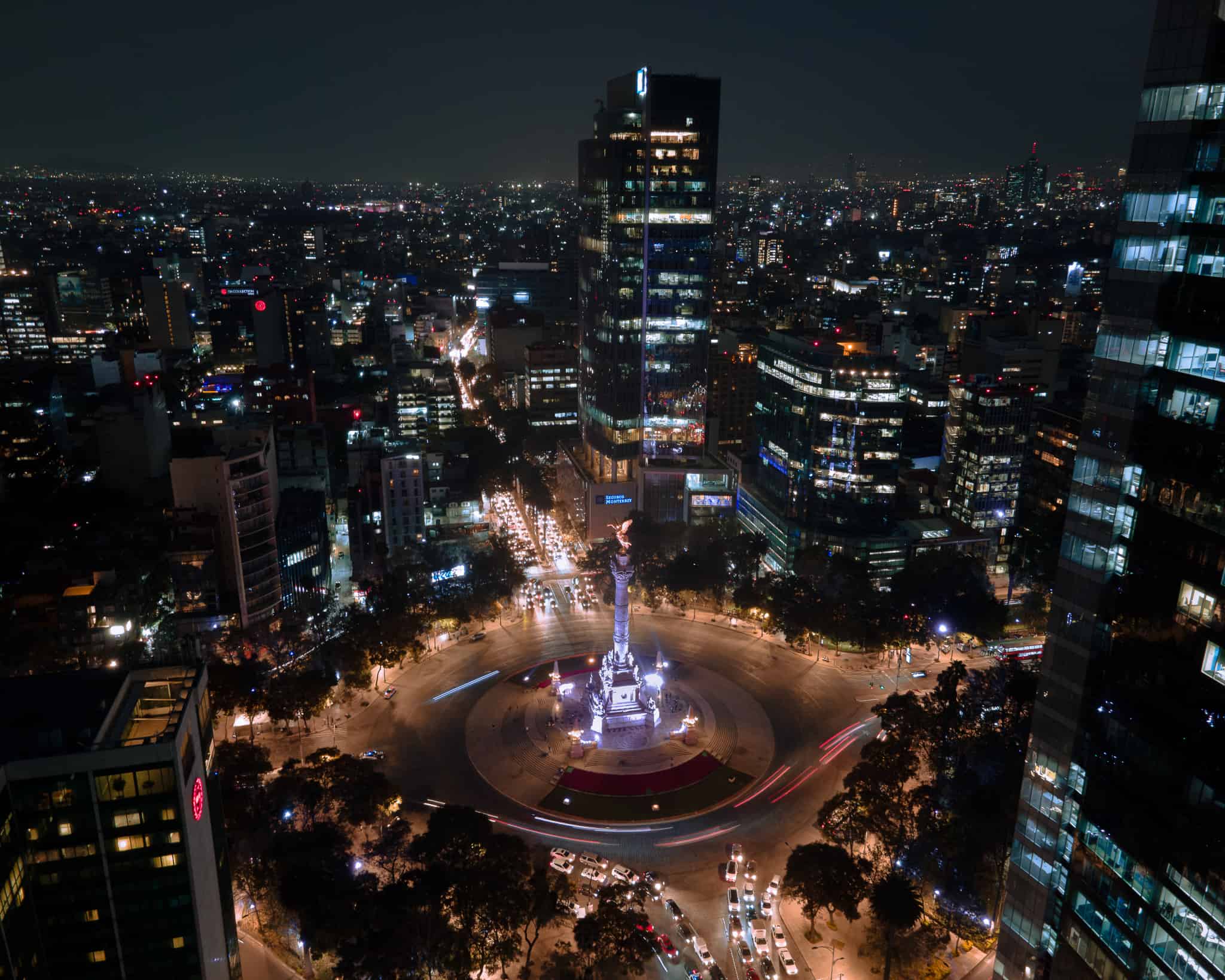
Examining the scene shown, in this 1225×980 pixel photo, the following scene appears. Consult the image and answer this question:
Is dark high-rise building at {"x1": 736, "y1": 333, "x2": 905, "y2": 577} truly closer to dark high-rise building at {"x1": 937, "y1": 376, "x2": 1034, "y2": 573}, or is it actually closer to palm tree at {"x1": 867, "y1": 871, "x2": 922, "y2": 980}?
dark high-rise building at {"x1": 937, "y1": 376, "x2": 1034, "y2": 573}

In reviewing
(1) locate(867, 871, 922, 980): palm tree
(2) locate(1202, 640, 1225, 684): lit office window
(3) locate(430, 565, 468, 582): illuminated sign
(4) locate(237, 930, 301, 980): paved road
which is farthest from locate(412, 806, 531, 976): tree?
(3) locate(430, 565, 468, 582): illuminated sign

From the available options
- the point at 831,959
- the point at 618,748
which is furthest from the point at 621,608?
the point at 831,959

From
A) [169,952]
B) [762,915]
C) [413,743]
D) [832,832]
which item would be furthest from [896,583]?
[169,952]

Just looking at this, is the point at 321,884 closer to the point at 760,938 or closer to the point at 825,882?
the point at 760,938

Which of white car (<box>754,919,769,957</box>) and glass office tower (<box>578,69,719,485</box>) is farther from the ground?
glass office tower (<box>578,69,719,485</box>)

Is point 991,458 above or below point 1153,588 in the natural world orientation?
below

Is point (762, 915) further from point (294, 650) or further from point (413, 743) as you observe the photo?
point (294, 650)
